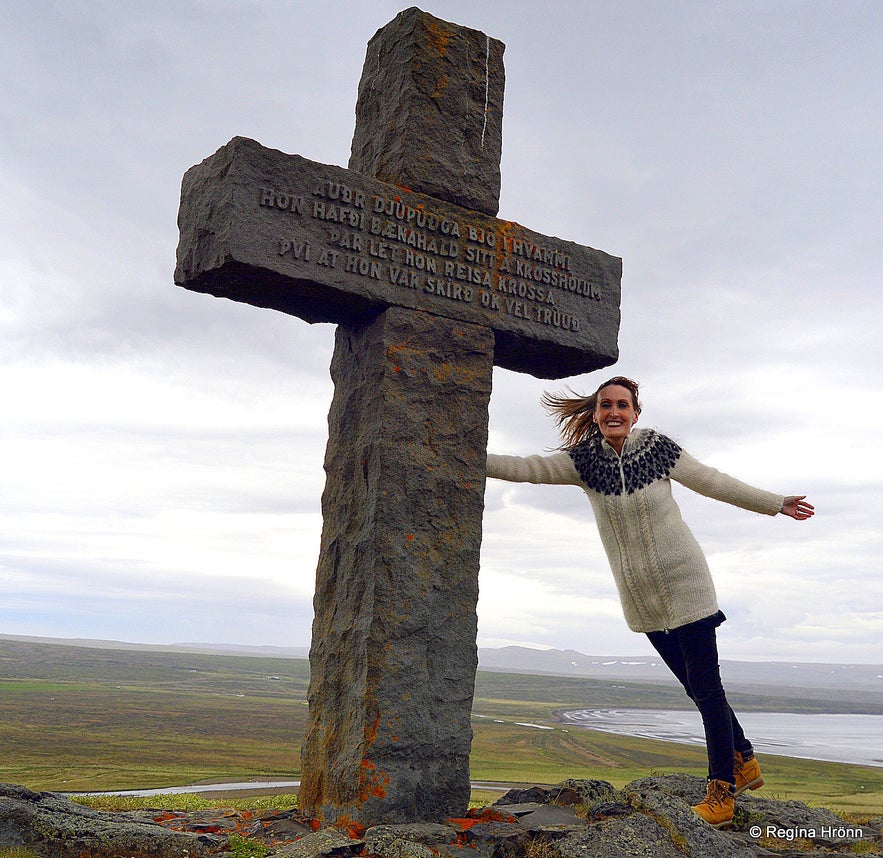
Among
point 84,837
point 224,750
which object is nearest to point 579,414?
point 84,837

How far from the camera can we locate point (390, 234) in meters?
5.81

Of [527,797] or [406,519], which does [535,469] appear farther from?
[527,797]

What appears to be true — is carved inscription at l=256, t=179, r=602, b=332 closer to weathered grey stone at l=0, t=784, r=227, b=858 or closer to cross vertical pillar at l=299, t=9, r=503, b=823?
cross vertical pillar at l=299, t=9, r=503, b=823

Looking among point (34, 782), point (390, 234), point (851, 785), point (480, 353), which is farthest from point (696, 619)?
point (851, 785)

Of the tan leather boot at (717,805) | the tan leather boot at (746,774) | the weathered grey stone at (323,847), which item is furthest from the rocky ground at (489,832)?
the tan leather boot at (746,774)

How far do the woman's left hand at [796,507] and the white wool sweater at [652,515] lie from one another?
5cm

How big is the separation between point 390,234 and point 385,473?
1.58 m

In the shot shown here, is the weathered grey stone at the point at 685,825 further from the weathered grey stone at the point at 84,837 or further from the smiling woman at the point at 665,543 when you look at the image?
the weathered grey stone at the point at 84,837

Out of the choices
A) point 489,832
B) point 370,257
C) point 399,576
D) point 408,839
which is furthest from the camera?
point 370,257

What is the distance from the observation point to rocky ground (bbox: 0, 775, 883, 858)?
491 cm

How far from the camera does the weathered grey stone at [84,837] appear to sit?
4926mm

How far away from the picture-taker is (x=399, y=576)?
5512mm

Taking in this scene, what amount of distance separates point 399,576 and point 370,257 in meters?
2.06

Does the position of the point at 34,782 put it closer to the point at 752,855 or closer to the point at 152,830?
the point at 152,830
